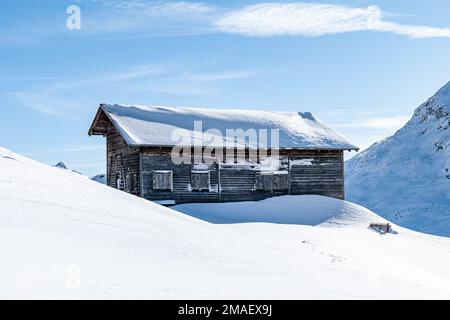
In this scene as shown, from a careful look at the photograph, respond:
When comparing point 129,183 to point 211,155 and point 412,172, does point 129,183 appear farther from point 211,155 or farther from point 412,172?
point 412,172

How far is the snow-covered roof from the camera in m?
26.4

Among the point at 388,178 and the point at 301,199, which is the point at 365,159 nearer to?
the point at 388,178

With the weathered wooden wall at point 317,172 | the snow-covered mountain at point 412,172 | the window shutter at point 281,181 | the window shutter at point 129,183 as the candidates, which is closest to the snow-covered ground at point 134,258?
the window shutter at point 129,183

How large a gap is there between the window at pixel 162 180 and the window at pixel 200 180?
1163 mm

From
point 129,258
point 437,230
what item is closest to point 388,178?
point 437,230

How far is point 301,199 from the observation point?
83.7 ft

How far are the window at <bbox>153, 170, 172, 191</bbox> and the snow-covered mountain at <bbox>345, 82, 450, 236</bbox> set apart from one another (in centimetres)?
2275

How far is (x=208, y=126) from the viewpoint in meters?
28.8

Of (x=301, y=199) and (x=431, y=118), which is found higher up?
(x=431, y=118)

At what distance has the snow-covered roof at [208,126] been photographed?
86.5ft

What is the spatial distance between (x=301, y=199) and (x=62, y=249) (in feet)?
60.3

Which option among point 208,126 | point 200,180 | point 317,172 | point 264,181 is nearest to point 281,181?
point 264,181

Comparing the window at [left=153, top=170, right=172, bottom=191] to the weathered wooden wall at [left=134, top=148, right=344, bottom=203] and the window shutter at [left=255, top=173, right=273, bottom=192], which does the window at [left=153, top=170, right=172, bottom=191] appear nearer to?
the weathered wooden wall at [left=134, top=148, right=344, bottom=203]

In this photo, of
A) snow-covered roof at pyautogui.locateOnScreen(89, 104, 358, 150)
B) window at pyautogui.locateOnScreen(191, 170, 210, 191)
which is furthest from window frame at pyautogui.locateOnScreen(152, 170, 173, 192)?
snow-covered roof at pyautogui.locateOnScreen(89, 104, 358, 150)
